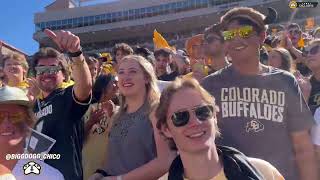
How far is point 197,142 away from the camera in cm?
238

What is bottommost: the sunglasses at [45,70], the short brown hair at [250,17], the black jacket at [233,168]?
the black jacket at [233,168]

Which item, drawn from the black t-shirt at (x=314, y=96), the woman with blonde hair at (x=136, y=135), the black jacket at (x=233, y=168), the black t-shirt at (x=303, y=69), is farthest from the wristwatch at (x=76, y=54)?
the black t-shirt at (x=303, y=69)

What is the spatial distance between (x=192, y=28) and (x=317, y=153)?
50.5m

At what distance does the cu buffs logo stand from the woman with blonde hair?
0.51 meters

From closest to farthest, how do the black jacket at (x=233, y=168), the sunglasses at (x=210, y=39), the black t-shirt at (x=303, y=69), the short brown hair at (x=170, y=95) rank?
the black jacket at (x=233, y=168) → the short brown hair at (x=170, y=95) → the sunglasses at (x=210, y=39) → the black t-shirt at (x=303, y=69)

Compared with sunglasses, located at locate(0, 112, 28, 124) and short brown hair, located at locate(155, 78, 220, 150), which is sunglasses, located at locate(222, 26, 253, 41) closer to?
short brown hair, located at locate(155, 78, 220, 150)

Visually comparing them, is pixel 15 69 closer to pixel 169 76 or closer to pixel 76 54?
pixel 76 54

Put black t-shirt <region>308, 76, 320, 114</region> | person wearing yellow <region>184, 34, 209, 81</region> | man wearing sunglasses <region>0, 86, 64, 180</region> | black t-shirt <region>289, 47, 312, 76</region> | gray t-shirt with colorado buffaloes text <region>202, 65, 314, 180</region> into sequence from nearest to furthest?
man wearing sunglasses <region>0, 86, 64, 180</region>
gray t-shirt with colorado buffaloes text <region>202, 65, 314, 180</region>
black t-shirt <region>308, 76, 320, 114</region>
person wearing yellow <region>184, 34, 209, 81</region>
black t-shirt <region>289, 47, 312, 76</region>

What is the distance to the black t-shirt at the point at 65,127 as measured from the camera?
10.6 feet

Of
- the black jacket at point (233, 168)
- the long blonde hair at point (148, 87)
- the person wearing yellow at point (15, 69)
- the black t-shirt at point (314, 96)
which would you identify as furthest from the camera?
the person wearing yellow at point (15, 69)

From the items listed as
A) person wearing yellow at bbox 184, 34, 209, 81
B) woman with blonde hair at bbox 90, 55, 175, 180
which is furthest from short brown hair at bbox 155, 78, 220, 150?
person wearing yellow at bbox 184, 34, 209, 81

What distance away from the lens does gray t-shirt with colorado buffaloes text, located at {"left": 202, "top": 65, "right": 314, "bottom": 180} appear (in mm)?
2941

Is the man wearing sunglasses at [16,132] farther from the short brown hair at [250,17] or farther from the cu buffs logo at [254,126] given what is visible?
the short brown hair at [250,17]

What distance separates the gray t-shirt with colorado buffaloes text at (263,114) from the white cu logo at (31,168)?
1.12m
